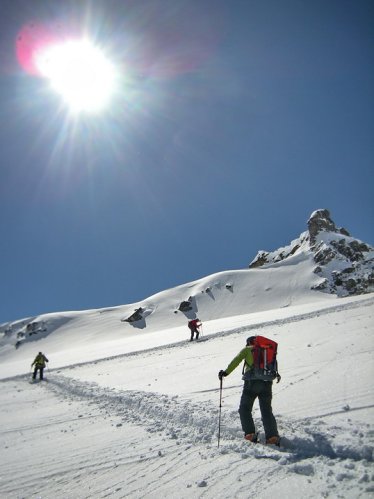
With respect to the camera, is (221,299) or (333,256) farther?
(333,256)

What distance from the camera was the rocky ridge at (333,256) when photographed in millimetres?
75500

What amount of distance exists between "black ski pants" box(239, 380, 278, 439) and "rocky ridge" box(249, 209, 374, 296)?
228 feet

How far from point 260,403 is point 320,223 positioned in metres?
120

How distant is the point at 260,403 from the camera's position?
600cm

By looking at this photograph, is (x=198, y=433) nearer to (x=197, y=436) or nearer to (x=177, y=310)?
(x=197, y=436)

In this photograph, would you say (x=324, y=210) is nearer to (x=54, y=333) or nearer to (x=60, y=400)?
(x=54, y=333)

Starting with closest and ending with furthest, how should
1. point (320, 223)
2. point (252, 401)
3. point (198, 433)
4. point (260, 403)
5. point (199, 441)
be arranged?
point (260, 403) → point (252, 401) → point (199, 441) → point (198, 433) → point (320, 223)

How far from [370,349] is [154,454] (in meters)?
7.75

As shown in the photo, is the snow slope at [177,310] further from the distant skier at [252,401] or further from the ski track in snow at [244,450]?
the distant skier at [252,401]

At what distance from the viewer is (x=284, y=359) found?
1200cm

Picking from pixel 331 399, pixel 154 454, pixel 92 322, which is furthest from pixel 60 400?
pixel 92 322

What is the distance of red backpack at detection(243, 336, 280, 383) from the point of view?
6172 millimetres

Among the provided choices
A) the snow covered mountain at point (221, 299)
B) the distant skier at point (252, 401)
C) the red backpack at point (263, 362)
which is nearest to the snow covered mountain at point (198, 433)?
→ the distant skier at point (252, 401)

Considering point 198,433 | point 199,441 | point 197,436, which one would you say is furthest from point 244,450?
point 198,433
